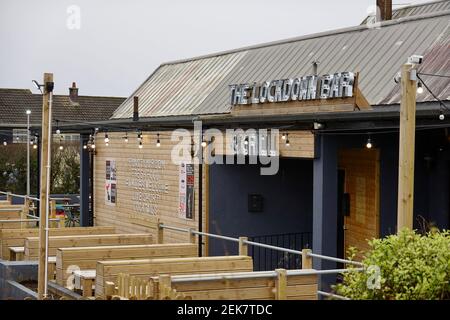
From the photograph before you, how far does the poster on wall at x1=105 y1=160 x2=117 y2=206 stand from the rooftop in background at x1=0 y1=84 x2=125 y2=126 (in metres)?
15.0

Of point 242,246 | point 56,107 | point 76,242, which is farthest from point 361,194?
point 56,107

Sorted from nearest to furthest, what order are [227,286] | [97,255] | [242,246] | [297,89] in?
→ [227,286], [242,246], [97,255], [297,89]

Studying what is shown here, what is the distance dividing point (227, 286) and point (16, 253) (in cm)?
881

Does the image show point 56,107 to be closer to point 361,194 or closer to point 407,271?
point 361,194

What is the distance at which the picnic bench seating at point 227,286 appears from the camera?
32.3ft

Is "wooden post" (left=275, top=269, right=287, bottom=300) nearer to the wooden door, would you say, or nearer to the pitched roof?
the wooden door


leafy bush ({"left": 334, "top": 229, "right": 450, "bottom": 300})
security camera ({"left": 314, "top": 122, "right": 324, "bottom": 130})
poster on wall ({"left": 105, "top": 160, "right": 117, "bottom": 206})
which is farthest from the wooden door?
leafy bush ({"left": 334, "top": 229, "right": 450, "bottom": 300})

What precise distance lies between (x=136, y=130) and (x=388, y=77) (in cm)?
743

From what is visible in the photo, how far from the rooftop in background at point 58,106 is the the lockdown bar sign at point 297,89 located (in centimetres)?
2102

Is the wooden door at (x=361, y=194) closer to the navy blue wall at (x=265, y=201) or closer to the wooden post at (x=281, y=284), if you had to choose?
the navy blue wall at (x=265, y=201)

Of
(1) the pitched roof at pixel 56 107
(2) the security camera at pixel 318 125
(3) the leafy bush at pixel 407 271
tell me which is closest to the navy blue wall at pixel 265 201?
(2) the security camera at pixel 318 125

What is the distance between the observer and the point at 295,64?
70.6 ft
